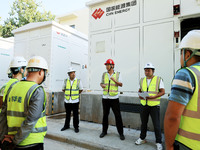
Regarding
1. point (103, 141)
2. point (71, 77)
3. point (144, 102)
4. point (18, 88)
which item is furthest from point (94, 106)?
point (18, 88)

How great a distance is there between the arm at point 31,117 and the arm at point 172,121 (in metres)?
1.29

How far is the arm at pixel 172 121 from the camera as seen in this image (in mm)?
1186

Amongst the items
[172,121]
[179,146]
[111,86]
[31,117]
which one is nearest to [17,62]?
[31,117]

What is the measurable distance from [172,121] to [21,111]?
153 centimetres

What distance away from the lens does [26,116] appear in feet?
5.37

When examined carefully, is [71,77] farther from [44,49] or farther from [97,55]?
[44,49]

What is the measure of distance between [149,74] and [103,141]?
7.16ft

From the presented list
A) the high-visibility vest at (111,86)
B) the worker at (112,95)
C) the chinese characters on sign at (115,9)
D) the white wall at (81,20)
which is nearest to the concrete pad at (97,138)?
the worker at (112,95)

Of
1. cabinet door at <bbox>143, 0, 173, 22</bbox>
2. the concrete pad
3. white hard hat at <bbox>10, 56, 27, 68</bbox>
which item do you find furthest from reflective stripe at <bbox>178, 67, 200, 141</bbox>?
cabinet door at <bbox>143, 0, 173, 22</bbox>

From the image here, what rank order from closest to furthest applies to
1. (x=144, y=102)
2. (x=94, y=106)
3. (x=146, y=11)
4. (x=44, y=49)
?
(x=144, y=102) < (x=146, y=11) < (x=94, y=106) < (x=44, y=49)

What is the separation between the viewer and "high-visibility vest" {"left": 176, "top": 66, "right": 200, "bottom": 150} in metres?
1.14

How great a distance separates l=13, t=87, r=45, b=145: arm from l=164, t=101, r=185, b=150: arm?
50.9 inches

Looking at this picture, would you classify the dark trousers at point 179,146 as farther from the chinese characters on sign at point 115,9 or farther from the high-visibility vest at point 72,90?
the chinese characters on sign at point 115,9

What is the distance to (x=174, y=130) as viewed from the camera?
1.21 m
